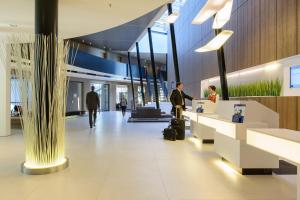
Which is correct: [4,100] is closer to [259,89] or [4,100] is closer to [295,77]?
[259,89]

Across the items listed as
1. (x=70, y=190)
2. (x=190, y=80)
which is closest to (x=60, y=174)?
(x=70, y=190)

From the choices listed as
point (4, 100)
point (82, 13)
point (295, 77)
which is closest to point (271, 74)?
point (295, 77)

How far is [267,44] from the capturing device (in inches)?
252

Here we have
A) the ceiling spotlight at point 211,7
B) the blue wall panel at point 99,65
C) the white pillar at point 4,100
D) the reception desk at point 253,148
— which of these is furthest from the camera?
the blue wall panel at point 99,65

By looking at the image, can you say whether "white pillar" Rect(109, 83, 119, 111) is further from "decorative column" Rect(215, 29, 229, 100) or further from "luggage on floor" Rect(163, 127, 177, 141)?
"decorative column" Rect(215, 29, 229, 100)

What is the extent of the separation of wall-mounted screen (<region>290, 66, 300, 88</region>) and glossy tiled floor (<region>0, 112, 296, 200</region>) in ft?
6.45

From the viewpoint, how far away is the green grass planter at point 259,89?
604cm

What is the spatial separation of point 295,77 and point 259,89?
138cm

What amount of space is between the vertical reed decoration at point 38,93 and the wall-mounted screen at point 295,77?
13.5ft

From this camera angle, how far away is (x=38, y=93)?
4.06 metres

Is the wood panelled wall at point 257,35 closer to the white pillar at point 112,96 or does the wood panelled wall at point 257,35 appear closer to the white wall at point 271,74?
the white wall at point 271,74

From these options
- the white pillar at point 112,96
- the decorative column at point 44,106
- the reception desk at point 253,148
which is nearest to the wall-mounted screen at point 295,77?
the reception desk at point 253,148

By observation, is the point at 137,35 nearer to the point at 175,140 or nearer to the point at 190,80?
the point at 190,80

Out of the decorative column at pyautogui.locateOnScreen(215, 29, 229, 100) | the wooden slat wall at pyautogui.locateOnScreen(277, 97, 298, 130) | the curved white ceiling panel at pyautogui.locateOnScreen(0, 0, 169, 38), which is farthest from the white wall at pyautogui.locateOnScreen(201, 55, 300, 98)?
the curved white ceiling panel at pyautogui.locateOnScreen(0, 0, 169, 38)
